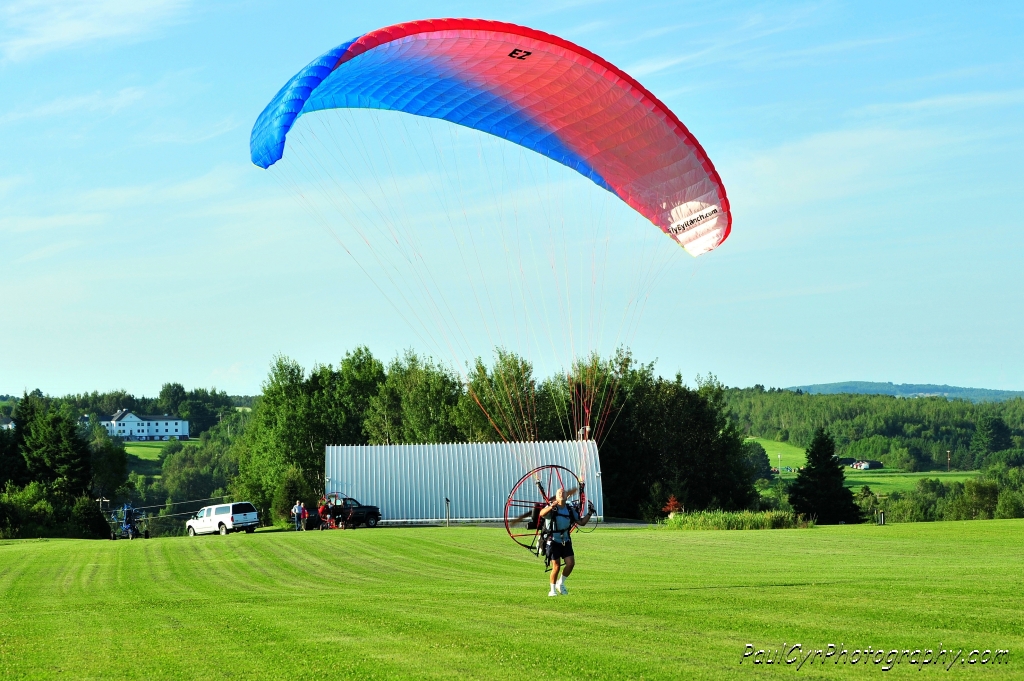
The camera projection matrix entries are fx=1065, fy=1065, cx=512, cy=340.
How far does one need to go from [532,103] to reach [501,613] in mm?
9403

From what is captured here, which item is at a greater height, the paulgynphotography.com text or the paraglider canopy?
the paraglider canopy

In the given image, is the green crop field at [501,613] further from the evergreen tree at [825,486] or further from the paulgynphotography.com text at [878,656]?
the evergreen tree at [825,486]

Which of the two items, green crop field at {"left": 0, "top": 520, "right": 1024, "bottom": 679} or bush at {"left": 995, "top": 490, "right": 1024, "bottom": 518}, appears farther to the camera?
bush at {"left": 995, "top": 490, "right": 1024, "bottom": 518}

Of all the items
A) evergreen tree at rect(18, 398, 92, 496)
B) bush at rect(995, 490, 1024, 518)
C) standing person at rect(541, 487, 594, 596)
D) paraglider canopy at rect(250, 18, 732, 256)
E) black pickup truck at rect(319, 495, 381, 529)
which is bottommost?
bush at rect(995, 490, 1024, 518)

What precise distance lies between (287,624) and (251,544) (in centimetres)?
1511

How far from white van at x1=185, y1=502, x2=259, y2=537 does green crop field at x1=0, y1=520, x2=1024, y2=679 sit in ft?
53.2

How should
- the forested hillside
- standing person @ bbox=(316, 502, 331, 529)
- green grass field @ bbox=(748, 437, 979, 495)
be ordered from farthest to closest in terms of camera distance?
the forested hillside → green grass field @ bbox=(748, 437, 979, 495) → standing person @ bbox=(316, 502, 331, 529)

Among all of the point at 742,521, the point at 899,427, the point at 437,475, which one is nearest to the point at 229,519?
the point at 437,475

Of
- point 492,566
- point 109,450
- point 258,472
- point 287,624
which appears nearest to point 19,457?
point 109,450

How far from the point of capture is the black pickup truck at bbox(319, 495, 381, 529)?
3756cm

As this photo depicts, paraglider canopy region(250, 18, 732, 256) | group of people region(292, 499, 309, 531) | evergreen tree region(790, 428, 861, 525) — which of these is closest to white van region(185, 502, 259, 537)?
group of people region(292, 499, 309, 531)

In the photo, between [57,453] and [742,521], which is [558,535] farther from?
[57,453]

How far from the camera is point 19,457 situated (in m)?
55.4

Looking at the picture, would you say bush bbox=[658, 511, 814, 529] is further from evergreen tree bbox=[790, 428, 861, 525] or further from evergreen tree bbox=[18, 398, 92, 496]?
evergreen tree bbox=[18, 398, 92, 496]
